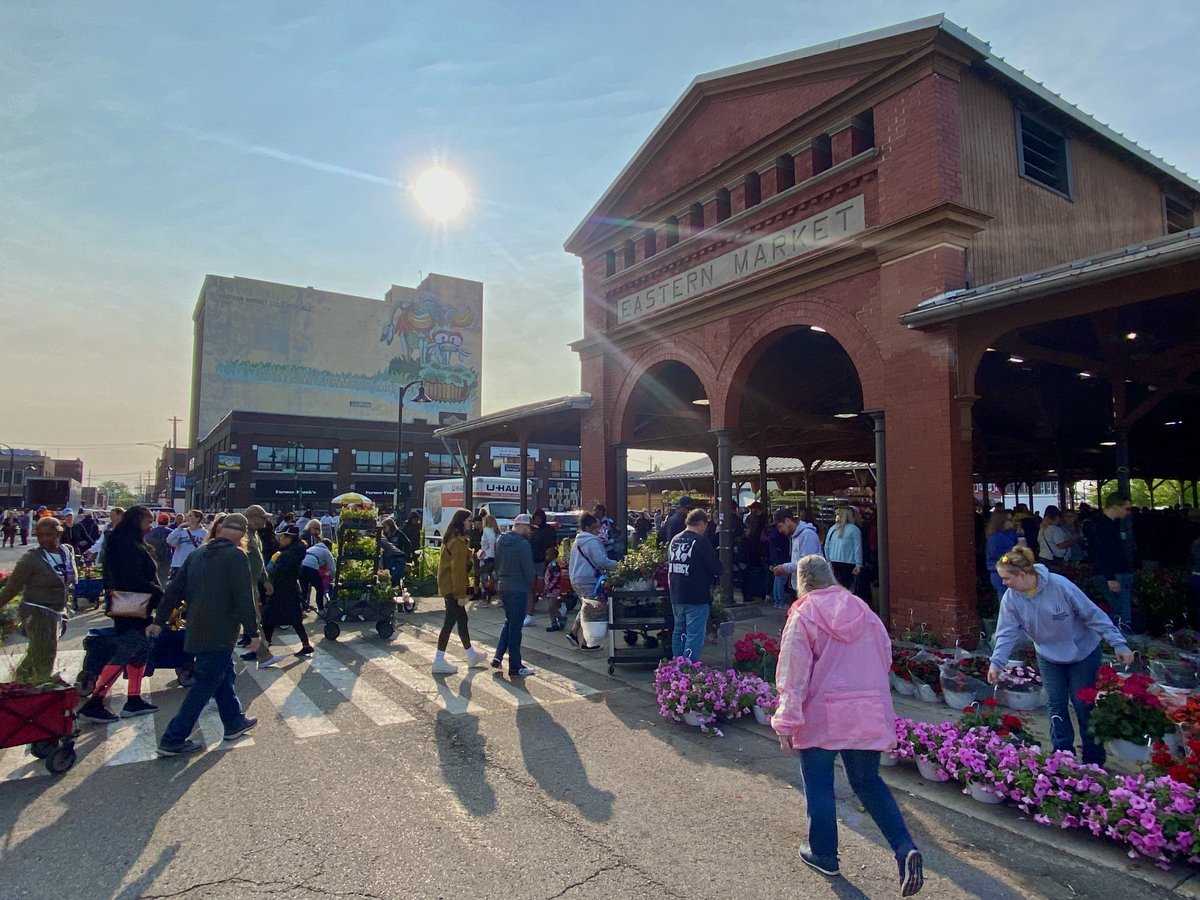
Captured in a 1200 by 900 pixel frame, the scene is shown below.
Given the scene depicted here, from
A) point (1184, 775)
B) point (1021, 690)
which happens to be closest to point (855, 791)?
point (1184, 775)

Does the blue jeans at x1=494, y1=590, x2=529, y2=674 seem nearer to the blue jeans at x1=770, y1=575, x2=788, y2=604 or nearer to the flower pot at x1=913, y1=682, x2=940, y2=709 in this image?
the flower pot at x1=913, y1=682, x2=940, y2=709

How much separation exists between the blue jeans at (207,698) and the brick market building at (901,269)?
26.1ft

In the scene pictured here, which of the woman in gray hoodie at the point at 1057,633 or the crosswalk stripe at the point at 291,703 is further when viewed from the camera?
the crosswalk stripe at the point at 291,703

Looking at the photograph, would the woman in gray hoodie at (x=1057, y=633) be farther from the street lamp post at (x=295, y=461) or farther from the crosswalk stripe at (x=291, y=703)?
the street lamp post at (x=295, y=461)

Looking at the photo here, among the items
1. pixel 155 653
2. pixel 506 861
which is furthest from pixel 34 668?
pixel 506 861

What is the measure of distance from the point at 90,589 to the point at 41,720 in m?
10.4

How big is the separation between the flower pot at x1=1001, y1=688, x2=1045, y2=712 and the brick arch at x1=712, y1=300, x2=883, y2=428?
4.28 m

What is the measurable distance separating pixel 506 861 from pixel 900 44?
11057mm

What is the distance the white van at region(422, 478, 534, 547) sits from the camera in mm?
30172

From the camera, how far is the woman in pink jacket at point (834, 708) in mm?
3645

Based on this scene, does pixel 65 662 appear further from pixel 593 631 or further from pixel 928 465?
pixel 928 465

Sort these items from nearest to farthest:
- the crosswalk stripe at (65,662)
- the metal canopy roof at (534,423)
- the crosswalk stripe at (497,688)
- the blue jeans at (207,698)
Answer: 1. the blue jeans at (207,698)
2. the crosswalk stripe at (497,688)
3. the crosswalk stripe at (65,662)
4. the metal canopy roof at (534,423)


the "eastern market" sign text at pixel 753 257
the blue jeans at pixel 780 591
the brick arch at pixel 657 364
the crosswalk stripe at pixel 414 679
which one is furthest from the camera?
the blue jeans at pixel 780 591

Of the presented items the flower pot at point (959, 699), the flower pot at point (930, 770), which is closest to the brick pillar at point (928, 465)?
the flower pot at point (959, 699)
